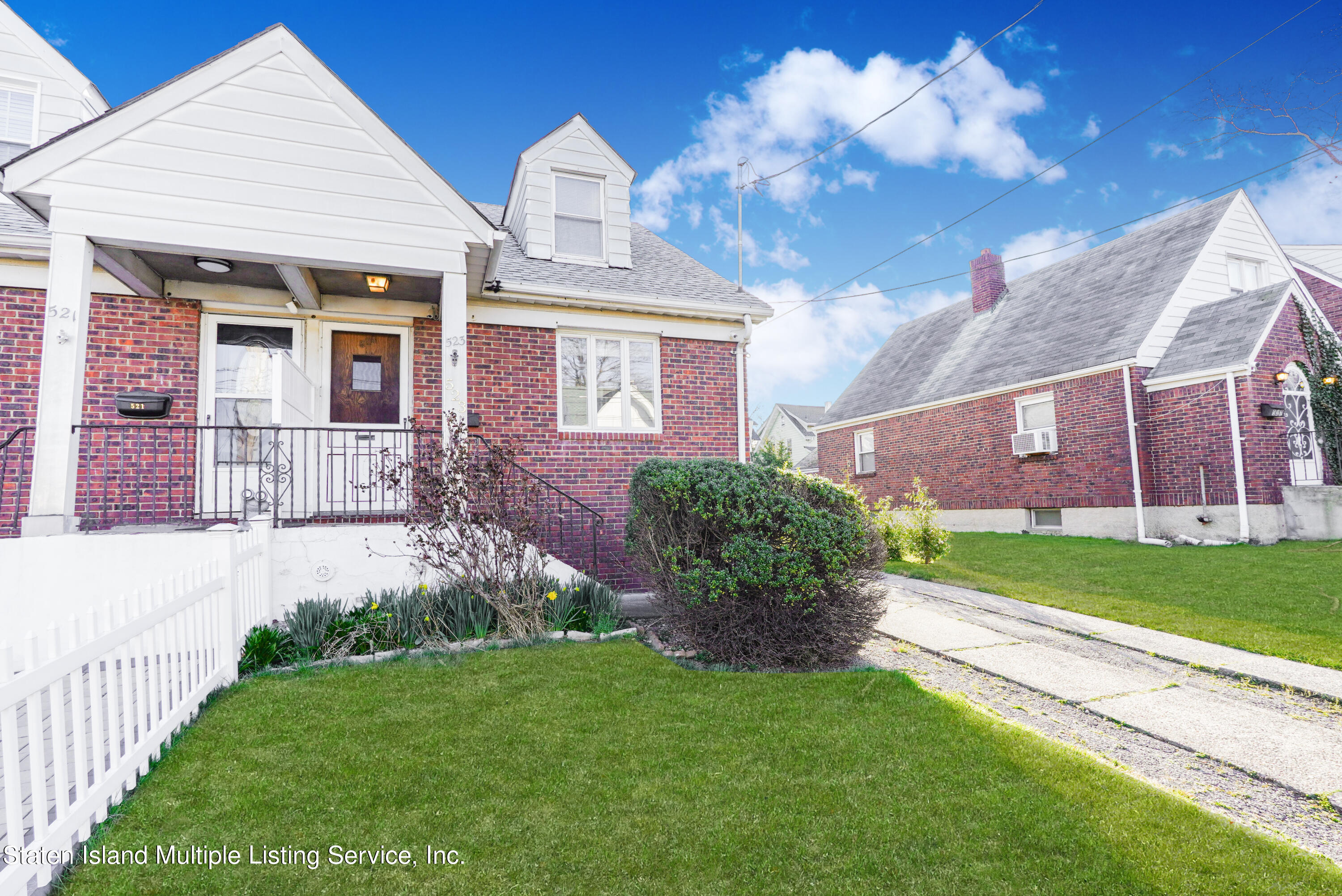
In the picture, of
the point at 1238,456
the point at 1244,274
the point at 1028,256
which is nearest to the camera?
the point at 1238,456

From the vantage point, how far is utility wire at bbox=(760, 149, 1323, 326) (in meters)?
13.9

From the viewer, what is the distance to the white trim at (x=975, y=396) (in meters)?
13.6

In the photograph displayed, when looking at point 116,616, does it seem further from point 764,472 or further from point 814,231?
point 814,231

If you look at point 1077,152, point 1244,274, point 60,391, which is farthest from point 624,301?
point 1244,274

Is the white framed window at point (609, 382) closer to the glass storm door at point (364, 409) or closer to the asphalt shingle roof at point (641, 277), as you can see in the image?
the asphalt shingle roof at point (641, 277)

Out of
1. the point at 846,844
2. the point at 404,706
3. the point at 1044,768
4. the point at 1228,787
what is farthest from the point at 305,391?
the point at 1228,787

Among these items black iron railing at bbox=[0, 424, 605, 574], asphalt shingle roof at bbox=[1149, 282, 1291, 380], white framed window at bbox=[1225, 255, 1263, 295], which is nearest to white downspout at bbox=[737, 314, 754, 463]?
black iron railing at bbox=[0, 424, 605, 574]

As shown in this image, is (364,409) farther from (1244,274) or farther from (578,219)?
(1244,274)

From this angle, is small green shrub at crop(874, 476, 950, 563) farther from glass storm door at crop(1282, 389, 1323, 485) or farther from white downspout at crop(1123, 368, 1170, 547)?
glass storm door at crop(1282, 389, 1323, 485)

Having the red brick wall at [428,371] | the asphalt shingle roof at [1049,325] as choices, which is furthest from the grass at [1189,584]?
the red brick wall at [428,371]

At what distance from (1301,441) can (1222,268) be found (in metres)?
4.05

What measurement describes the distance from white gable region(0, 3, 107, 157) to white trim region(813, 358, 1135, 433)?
17.4 metres

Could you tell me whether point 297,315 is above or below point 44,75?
below

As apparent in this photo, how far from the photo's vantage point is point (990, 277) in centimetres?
1938
